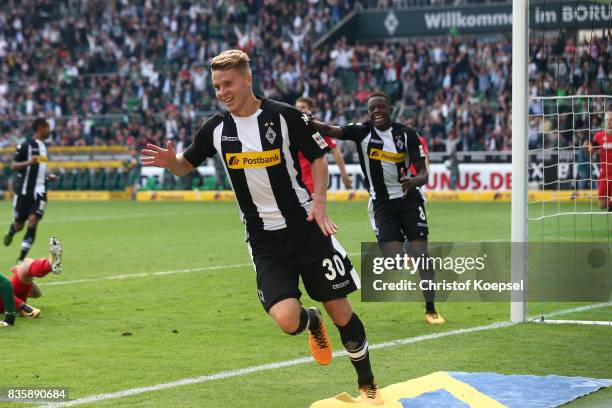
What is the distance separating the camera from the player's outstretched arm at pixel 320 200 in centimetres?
614

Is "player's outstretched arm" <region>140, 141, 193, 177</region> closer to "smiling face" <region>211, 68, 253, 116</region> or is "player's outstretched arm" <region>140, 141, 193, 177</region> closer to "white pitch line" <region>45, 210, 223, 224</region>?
"smiling face" <region>211, 68, 253, 116</region>

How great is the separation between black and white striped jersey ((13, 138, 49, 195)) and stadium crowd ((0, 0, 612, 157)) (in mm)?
17427

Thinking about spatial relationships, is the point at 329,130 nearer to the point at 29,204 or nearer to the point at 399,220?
the point at 399,220

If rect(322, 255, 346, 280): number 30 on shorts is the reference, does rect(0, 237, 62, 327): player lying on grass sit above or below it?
below

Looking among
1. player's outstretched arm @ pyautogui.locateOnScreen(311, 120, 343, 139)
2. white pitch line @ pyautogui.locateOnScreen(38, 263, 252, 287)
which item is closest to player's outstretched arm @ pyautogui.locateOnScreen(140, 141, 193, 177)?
player's outstretched arm @ pyautogui.locateOnScreen(311, 120, 343, 139)

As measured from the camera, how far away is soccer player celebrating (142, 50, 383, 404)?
245 inches

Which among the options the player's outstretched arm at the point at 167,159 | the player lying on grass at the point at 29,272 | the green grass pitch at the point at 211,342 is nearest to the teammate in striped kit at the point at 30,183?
the green grass pitch at the point at 211,342

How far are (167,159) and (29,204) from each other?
10.3 m

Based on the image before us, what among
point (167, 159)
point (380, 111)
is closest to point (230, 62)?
point (167, 159)

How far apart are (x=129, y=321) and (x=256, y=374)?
9.56 ft

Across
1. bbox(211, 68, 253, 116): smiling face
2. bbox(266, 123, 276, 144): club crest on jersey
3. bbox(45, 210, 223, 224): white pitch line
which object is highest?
bbox(211, 68, 253, 116): smiling face

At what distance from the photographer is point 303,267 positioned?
20.7 ft

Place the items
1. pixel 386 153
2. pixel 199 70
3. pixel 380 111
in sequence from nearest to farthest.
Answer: pixel 380 111 < pixel 386 153 < pixel 199 70

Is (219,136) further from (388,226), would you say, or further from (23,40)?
(23,40)
